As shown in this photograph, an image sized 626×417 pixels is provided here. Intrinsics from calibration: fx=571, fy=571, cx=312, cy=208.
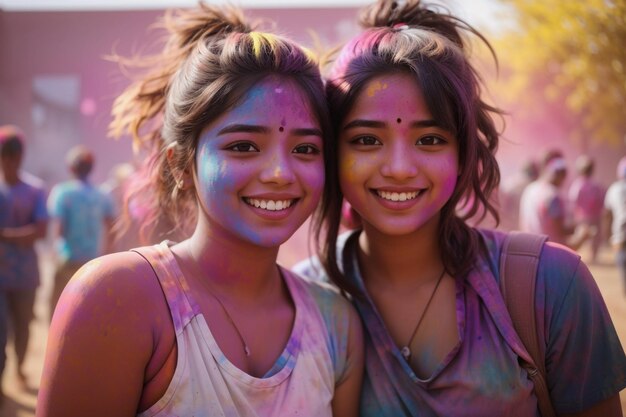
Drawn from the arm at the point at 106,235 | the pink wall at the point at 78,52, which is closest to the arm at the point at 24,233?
the arm at the point at 106,235

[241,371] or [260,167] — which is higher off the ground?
[260,167]

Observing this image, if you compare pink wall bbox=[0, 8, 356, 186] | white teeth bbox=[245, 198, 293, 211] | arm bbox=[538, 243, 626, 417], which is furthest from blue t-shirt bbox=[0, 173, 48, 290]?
pink wall bbox=[0, 8, 356, 186]

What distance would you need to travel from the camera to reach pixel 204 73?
6.48 ft

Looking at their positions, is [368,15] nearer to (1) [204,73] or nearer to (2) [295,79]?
(2) [295,79]

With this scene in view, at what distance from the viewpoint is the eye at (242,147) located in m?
1.90

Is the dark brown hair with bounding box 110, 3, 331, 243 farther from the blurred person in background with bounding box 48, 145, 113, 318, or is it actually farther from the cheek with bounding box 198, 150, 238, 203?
the blurred person in background with bounding box 48, 145, 113, 318

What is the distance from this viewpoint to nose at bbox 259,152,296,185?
1.85 m

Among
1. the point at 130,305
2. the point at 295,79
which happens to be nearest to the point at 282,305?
the point at 130,305

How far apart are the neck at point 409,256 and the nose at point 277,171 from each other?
0.59 metres

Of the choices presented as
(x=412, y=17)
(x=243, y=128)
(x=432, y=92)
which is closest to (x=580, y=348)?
(x=432, y=92)

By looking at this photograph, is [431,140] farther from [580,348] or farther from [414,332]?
[580,348]

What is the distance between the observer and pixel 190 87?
6.56 ft

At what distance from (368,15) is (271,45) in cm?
72

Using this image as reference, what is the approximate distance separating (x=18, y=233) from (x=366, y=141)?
3.86m
